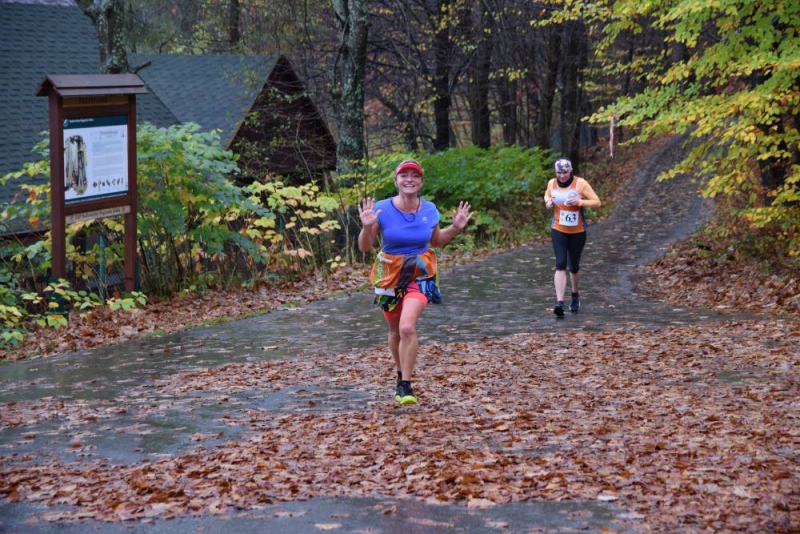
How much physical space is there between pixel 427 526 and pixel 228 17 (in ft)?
96.5

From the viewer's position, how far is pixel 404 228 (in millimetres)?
7539

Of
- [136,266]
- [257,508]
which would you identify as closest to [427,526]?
[257,508]

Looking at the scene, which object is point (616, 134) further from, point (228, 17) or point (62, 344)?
point (62, 344)

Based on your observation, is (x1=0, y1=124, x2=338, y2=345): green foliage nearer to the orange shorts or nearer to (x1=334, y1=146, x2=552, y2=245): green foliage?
the orange shorts

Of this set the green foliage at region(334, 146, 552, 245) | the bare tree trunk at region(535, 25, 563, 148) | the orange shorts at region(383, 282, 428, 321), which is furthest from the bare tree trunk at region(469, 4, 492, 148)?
the orange shorts at region(383, 282, 428, 321)

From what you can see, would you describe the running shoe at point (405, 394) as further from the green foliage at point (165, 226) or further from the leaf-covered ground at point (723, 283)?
the green foliage at point (165, 226)

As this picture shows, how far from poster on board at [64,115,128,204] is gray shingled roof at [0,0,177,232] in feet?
17.0

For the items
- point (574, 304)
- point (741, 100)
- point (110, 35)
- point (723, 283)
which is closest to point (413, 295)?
point (574, 304)

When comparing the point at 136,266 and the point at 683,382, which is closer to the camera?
the point at 683,382

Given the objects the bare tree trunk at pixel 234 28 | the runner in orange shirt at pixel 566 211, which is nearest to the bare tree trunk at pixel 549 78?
the bare tree trunk at pixel 234 28

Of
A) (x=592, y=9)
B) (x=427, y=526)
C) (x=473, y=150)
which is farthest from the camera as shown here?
(x=473, y=150)

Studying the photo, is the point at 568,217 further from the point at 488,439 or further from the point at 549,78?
the point at 549,78

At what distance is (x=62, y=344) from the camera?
11.2 meters

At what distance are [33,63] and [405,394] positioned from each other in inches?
652
